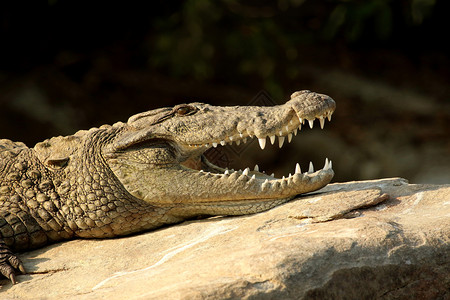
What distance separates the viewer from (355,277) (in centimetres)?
290

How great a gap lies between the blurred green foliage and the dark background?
2 cm

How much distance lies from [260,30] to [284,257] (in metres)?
5.50

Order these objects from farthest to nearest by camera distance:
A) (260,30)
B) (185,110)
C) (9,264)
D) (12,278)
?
1. (260,30)
2. (185,110)
3. (9,264)
4. (12,278)

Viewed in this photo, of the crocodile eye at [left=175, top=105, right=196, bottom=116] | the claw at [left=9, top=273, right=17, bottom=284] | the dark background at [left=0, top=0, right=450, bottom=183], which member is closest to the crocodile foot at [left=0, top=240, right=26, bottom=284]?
the claw at [left=9, top=273, right=17, bottom=284]

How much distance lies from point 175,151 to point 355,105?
5.51 metres

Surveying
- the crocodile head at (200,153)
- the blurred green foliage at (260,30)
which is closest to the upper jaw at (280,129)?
the crocodile head at (200,153)

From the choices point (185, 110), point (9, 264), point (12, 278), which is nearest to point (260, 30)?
point (185, 110)

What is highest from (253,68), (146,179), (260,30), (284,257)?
(260,30)

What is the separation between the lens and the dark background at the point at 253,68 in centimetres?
793

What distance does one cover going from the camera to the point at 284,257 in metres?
2.84

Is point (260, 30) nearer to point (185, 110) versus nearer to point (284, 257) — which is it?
point (185, 110)

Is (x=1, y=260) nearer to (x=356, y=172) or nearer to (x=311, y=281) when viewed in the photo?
(x=311, y=281)

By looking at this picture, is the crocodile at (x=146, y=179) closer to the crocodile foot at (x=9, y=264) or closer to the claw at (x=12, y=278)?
the crocodile foot at (x=9, y=264)

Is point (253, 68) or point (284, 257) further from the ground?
point (253, 68)
